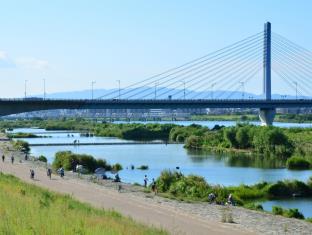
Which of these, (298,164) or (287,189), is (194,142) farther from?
(287,189)

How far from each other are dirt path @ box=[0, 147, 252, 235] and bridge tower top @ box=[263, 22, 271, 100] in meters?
58.1

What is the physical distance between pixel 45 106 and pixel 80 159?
3134cm

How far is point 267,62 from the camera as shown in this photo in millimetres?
97000

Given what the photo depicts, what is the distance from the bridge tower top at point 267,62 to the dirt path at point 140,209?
58.1 meters

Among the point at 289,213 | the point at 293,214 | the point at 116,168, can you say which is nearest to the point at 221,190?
the point at 289,213

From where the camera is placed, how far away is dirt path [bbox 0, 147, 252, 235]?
21.2m

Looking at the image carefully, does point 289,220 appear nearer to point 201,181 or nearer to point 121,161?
point 201,181

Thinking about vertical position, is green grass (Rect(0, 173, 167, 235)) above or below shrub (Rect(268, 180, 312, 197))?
above

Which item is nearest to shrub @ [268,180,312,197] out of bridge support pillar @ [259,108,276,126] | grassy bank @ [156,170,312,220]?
grassy bank @ [156,170,312,220]

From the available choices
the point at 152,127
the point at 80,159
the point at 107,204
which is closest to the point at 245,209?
the point at 107,204

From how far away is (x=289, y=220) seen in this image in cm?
2567

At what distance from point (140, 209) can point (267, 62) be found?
7391cm

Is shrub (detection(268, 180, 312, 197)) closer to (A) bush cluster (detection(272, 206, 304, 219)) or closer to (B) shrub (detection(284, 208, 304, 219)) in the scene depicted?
(A) bush cluster (detection(272, 206, 304, 219))

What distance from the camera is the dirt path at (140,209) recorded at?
21234 mm
